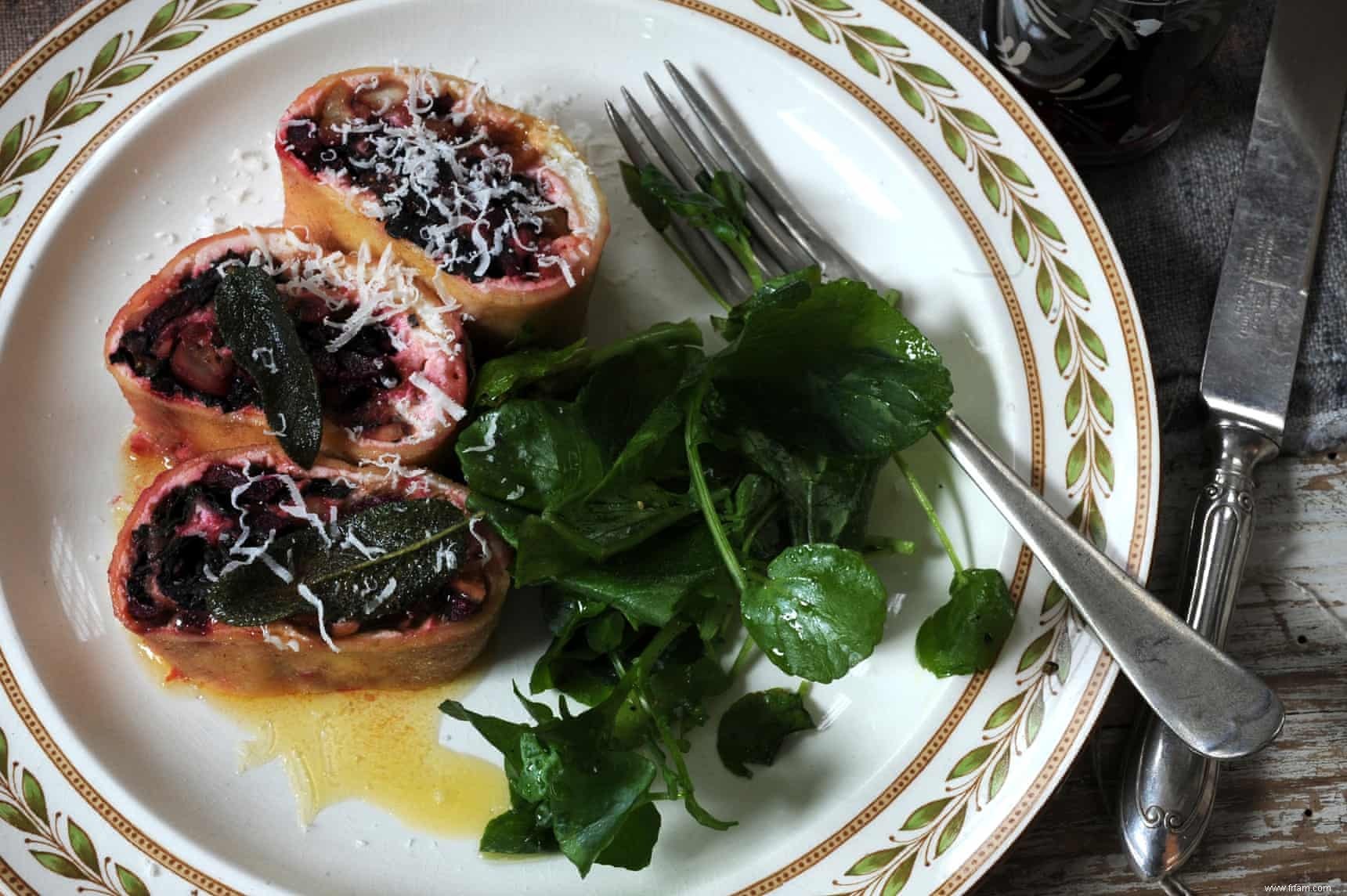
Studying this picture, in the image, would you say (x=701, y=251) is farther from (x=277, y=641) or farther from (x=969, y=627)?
(x=277, y=641)

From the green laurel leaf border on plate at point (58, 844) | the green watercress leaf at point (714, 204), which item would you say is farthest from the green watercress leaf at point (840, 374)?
the green laurel leaf border on plate at point (58, 844)

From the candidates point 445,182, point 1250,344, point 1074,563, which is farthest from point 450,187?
point 1250,344

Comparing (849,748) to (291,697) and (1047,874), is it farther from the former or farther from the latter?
(291,697)

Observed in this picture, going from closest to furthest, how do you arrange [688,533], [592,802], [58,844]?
[592,802], [58,844], [688,533]

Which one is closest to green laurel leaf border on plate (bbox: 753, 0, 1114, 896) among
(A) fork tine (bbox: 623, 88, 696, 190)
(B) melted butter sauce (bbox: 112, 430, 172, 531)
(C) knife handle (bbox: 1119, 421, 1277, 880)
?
(C) knife handle (bbox: 1119, 421, 1277, 880)

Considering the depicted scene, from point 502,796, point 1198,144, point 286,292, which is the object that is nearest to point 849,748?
point 502,796

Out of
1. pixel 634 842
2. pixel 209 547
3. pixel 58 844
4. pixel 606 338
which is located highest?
pixel 209 547
